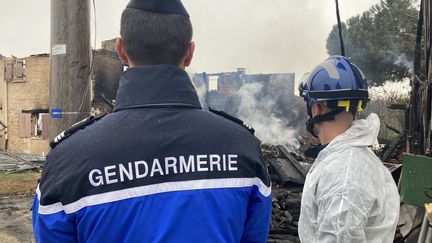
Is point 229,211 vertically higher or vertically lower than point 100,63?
lower

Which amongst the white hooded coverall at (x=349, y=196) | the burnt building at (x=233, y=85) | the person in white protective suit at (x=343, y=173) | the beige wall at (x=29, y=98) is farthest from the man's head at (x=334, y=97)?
the beige wall at (x=29, y=98)

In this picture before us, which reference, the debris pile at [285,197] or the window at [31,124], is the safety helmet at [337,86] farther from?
the window at [31,124]

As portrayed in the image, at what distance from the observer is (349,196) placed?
1.74 m

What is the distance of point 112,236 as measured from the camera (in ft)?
3.60

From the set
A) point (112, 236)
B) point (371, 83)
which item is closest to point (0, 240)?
point (112, 236)

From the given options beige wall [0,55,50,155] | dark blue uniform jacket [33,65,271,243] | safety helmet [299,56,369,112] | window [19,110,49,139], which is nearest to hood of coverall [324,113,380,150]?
safety helmet [299,56,369,112]

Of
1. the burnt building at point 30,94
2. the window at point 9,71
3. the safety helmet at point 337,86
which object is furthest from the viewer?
the window at point 9,71

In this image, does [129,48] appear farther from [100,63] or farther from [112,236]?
[100,63]

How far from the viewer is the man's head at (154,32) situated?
1.24m

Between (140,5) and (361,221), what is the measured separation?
1293 millimetres

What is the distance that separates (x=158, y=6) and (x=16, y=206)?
8403 mm

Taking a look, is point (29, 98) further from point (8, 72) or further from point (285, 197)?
point (285, 197)

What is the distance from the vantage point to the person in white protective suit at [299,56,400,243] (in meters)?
1.74

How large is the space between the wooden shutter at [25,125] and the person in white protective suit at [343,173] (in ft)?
78.4
